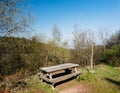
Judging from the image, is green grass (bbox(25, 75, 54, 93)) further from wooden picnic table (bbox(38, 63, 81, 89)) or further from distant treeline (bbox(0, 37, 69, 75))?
distant treeline (bbox(0, 37, 69, 75))

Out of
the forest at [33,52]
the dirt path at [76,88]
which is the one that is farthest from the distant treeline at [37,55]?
the dirt path at [76,88]

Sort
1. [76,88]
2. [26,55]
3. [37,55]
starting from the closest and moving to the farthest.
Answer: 1. [76,88]
2. [26,55]
3. [37,55]

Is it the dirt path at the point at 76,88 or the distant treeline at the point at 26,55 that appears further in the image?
the distant treeline at the point at 26,55

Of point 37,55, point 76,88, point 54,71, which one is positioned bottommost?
point 76,88

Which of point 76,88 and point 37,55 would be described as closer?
point 76,88

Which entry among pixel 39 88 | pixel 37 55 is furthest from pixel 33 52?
pixel 39 88

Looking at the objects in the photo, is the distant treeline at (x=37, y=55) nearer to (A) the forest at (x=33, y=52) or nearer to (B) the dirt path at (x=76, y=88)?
(A) the forest at (x=33, y=52)

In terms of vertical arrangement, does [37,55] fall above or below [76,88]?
above

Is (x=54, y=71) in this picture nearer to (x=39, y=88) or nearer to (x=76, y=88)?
(x=39, y=88)

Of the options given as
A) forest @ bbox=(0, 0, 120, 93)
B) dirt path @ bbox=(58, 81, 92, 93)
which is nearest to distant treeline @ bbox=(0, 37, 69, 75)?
forest @ bbox=(0, 0, 120, 93)

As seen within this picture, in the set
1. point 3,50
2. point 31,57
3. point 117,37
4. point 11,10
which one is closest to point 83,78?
point 31,57

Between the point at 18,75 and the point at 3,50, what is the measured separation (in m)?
2.47

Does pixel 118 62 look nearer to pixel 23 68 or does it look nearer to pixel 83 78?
pixel 83 78

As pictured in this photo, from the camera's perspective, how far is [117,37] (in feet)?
56.0
